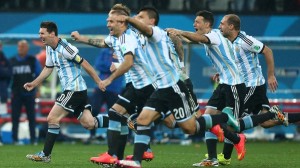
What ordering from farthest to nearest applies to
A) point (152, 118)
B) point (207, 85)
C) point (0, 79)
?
point (207, 85) < point (0, 79) < point (152, 118)

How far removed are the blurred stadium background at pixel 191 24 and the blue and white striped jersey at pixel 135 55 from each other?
990cm

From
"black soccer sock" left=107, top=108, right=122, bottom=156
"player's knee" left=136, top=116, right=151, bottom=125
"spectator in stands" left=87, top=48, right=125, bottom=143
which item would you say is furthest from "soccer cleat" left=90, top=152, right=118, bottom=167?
"spectator in stands" left=87, top=48, right=125, bottom=143

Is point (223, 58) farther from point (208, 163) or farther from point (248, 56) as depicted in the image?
point (208, 163)

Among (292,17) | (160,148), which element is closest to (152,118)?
(160,148)

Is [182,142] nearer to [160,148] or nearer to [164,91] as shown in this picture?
[160,148]

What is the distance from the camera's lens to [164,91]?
13.0 metres

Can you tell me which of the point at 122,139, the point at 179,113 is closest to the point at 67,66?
the point at 122,139

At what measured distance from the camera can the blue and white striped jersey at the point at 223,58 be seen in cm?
1467

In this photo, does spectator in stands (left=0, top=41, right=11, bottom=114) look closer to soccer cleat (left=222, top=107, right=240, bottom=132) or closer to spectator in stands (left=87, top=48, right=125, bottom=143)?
spectator in stands (left=87, top=48, right=125, bottom=143)

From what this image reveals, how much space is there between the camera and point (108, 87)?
21.6 m

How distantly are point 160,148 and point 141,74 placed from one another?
273 inches

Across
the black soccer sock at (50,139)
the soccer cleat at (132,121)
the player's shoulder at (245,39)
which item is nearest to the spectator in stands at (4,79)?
the black soccer sock at (50,139)

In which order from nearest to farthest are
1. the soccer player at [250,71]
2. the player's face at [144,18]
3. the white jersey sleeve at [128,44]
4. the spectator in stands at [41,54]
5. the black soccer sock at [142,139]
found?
the black soccer sock at [142,139], the white jersey sleeve at [128,44], the player's face at [144,18], the soccer player at [250,71], the spectator in stands at [41,54]

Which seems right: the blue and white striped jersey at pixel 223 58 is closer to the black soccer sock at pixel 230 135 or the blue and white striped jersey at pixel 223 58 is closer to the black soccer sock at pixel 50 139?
the black soccer sock at pixel 230 135
